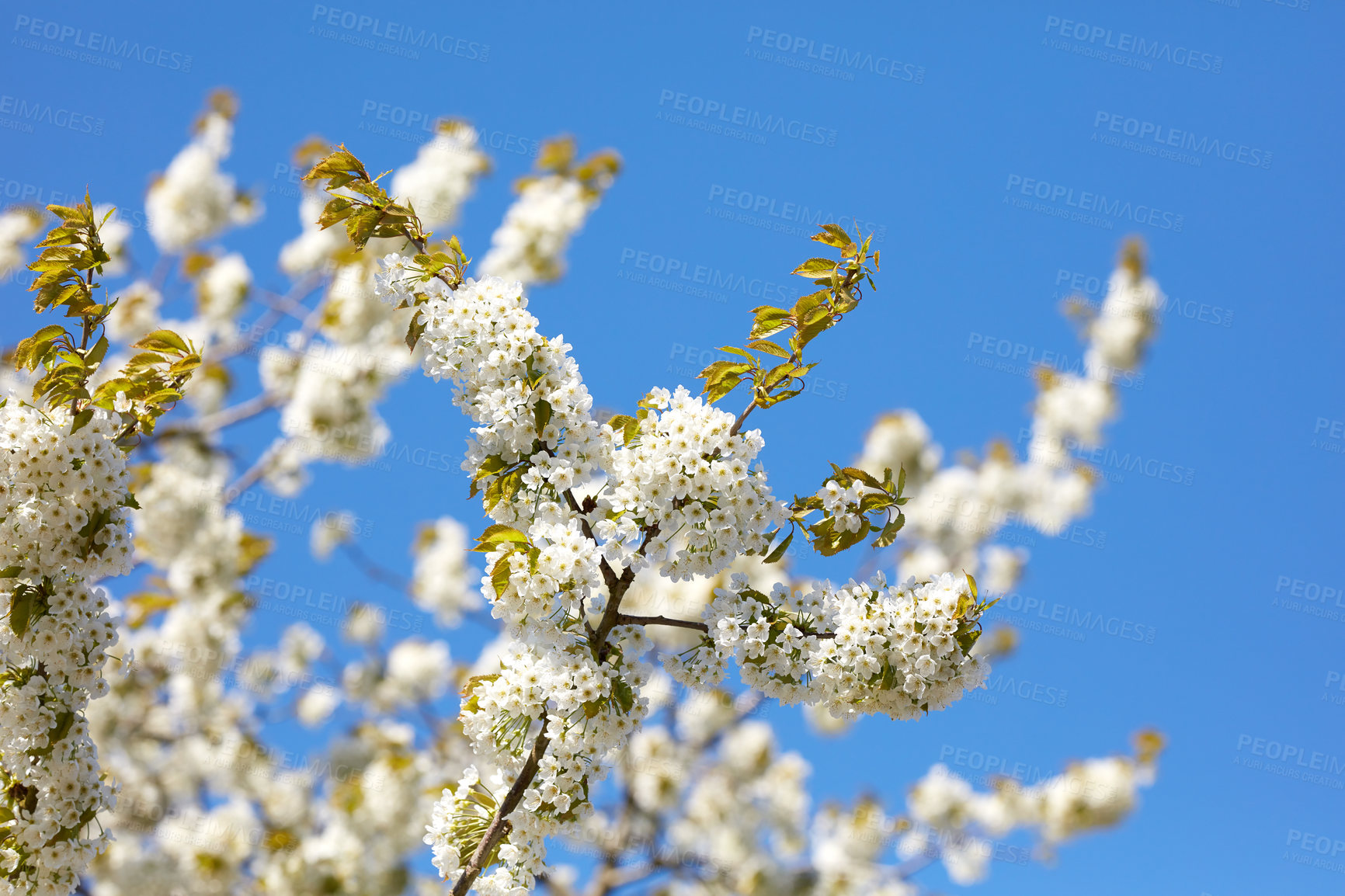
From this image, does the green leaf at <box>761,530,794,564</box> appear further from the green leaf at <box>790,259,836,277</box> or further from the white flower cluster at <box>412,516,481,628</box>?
the white flower cluster at <box>412,516,481,628</box>

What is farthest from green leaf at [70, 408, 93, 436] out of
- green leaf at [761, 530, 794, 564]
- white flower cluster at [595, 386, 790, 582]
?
green leaf at [761, 530, 794, 564]

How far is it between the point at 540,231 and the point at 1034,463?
715 cm

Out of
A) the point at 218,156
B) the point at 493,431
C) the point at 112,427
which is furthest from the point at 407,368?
the point at 493,431

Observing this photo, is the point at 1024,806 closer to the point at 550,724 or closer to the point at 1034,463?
the point at 1034,463

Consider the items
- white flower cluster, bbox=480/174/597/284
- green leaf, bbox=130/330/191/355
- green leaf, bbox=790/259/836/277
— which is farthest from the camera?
white flower cluster, bbox=480/174/597/284

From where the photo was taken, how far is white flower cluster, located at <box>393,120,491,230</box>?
8516mm

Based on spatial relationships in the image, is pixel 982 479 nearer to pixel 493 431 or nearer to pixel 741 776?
pixel 741 776

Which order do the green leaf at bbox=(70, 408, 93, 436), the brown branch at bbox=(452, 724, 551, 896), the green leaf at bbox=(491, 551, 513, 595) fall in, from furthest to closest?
the green leaf at bbox=(70, 408, 93, 436), the brown branch at bbox=(452, 724, 551, 896), the green leaf at bbox=(491, 551, 513, 595)

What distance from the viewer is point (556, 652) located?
2643mm

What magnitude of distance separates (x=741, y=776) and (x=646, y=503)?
10.2m

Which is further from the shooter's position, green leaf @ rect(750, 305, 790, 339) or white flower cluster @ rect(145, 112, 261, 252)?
white flower cluster @ rect(145, 112, 261, 252)

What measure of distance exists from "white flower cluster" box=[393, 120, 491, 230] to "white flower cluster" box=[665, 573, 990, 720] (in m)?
6.72

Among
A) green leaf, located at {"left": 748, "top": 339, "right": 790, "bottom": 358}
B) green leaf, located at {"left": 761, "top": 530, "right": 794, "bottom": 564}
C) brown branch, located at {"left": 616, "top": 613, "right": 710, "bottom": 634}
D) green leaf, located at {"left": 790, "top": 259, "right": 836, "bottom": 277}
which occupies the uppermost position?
green leaf, located at {"left": 790, "top": 259, "right": 836, "bottom": 277}

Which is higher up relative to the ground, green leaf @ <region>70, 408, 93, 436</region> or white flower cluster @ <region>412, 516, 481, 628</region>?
white flower cluster @ <region>412, 516, 481, 628</region>
